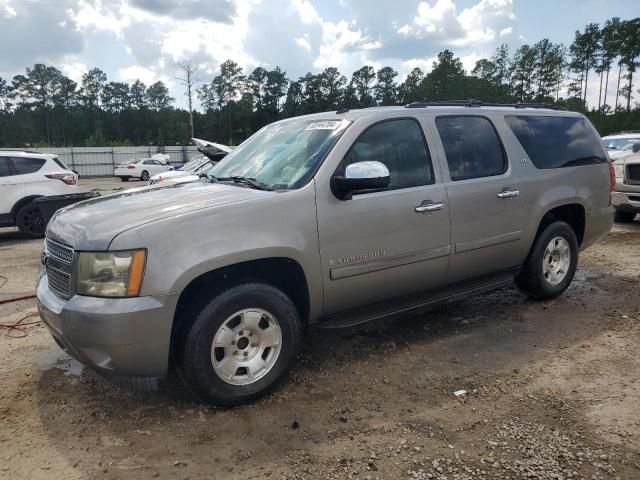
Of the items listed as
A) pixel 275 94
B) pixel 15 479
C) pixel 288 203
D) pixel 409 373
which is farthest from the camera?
pixel 275 94

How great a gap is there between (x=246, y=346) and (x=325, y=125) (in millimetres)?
1771

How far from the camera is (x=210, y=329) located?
3020 millimetres

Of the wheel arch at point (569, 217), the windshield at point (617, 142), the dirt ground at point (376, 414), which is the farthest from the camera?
the windshield at point (617, 142)

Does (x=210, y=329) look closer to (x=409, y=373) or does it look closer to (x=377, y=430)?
(x=377, y=430)

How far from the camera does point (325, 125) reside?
3.91 meters

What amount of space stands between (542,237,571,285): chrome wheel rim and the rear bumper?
14.6 inches

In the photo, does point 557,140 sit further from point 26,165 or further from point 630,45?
point 630,45

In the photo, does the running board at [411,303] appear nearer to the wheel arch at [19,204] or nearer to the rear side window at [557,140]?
the rear side window at [557,140]

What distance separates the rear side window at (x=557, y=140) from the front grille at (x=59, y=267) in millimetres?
3890

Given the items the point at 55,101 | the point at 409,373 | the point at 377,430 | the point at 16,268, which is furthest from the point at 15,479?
the point at 55,101

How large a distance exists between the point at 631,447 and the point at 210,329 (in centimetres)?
243

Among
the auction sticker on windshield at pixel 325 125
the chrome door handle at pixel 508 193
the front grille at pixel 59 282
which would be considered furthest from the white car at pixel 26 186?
the chrome door handle at pixel 508 193

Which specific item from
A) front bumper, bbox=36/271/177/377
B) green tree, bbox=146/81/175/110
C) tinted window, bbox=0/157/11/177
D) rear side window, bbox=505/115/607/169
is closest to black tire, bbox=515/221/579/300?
rear side window, bbox=505/115/607/169

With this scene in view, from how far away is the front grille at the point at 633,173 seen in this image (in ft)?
30.6
